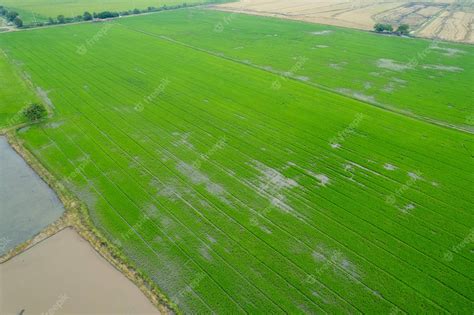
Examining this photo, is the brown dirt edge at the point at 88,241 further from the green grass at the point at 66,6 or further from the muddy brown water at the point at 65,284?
the green grass at the point at 66,6

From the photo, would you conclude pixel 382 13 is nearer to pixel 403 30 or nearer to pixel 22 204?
pixel 403 30

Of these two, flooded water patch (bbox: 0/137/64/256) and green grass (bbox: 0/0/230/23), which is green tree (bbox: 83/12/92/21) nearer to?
green grass (bbox: 0/0/230/23)

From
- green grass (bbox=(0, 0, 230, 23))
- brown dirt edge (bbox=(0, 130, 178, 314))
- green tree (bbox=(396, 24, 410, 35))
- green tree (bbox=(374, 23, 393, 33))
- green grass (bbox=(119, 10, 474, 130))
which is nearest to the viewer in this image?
brown dirt edge (bbox=(0, 130, 178, 314))

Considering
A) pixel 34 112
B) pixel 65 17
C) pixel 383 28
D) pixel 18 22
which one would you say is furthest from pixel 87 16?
pixel 383 28

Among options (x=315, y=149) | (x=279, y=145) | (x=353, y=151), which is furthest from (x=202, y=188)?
(x=353, y=151)

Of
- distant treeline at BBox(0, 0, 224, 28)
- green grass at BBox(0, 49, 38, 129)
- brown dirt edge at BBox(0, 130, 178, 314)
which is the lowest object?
brown dirt edge at BBox(0, 130, 178, 314)

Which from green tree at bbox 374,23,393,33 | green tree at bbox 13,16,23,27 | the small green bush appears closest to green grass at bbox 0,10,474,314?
the small green bush

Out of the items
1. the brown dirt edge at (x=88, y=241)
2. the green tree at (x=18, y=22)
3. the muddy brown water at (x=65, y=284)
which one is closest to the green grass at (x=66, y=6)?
the green tree at (x=18, y=22)
